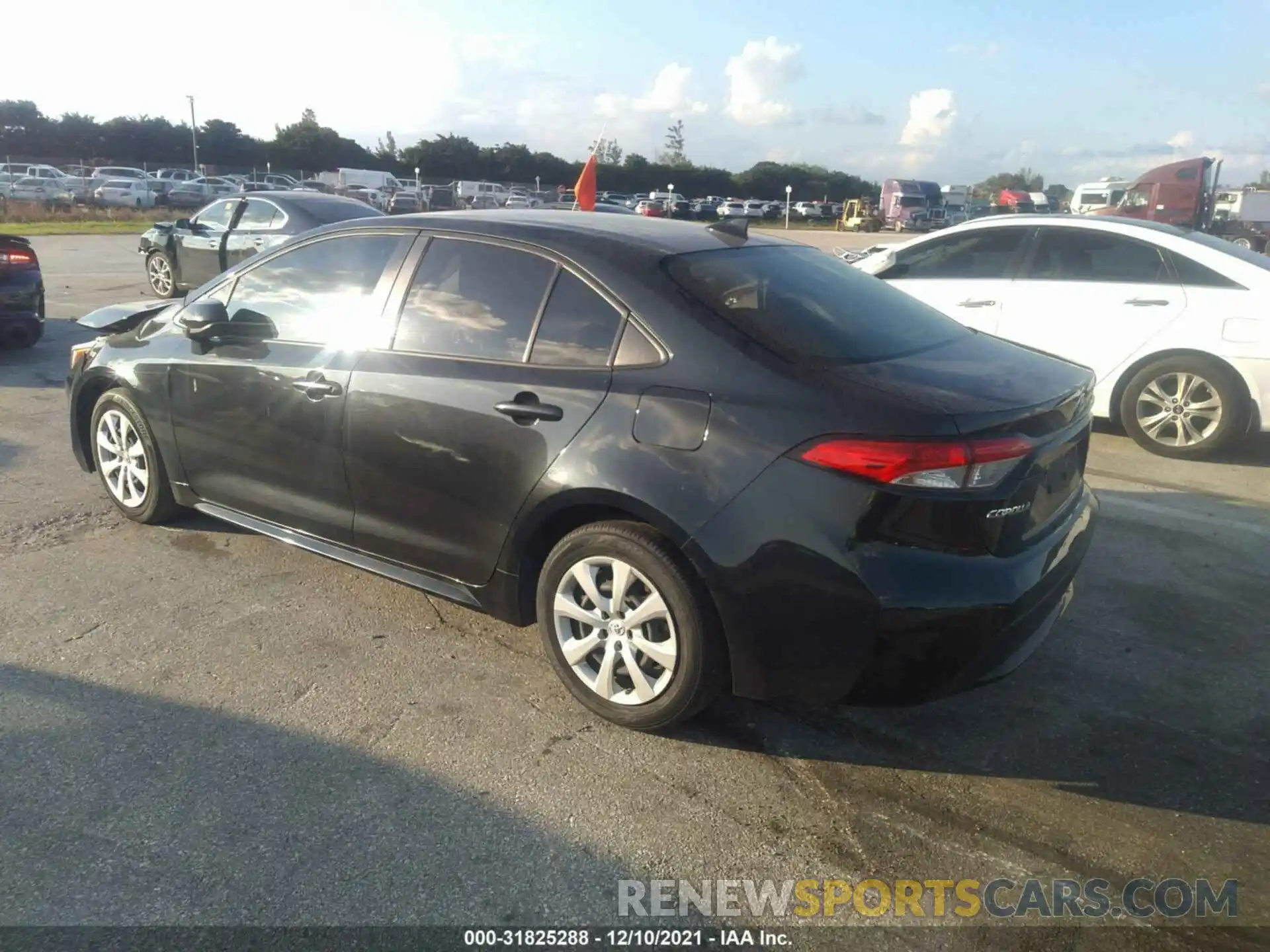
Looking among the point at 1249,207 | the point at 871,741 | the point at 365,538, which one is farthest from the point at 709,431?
the point at 1249,207

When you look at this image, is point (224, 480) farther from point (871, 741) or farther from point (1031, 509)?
point (1031, 509)

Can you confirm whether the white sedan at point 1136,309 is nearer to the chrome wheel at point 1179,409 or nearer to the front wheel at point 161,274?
the chrome wheel at point 1179,409

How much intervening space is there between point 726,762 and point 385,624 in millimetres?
1663

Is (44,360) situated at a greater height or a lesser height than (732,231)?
lesser

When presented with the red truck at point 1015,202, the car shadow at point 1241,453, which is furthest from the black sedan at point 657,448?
the red truck at point 1015,202

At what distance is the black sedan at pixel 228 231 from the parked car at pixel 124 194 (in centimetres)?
3101

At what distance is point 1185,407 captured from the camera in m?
6.76

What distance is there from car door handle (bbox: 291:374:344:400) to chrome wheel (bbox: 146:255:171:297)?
1065 centimetres

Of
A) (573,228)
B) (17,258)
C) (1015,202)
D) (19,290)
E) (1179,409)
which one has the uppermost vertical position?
(1015,202)

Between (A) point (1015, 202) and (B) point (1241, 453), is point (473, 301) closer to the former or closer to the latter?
(B) point (1241, 453)

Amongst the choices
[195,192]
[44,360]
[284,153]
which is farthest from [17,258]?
[284,153]

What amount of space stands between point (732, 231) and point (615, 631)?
1.78m

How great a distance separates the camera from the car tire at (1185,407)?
6.59 m

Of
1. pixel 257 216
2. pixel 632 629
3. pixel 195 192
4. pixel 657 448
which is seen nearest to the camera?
pixel 657 448
